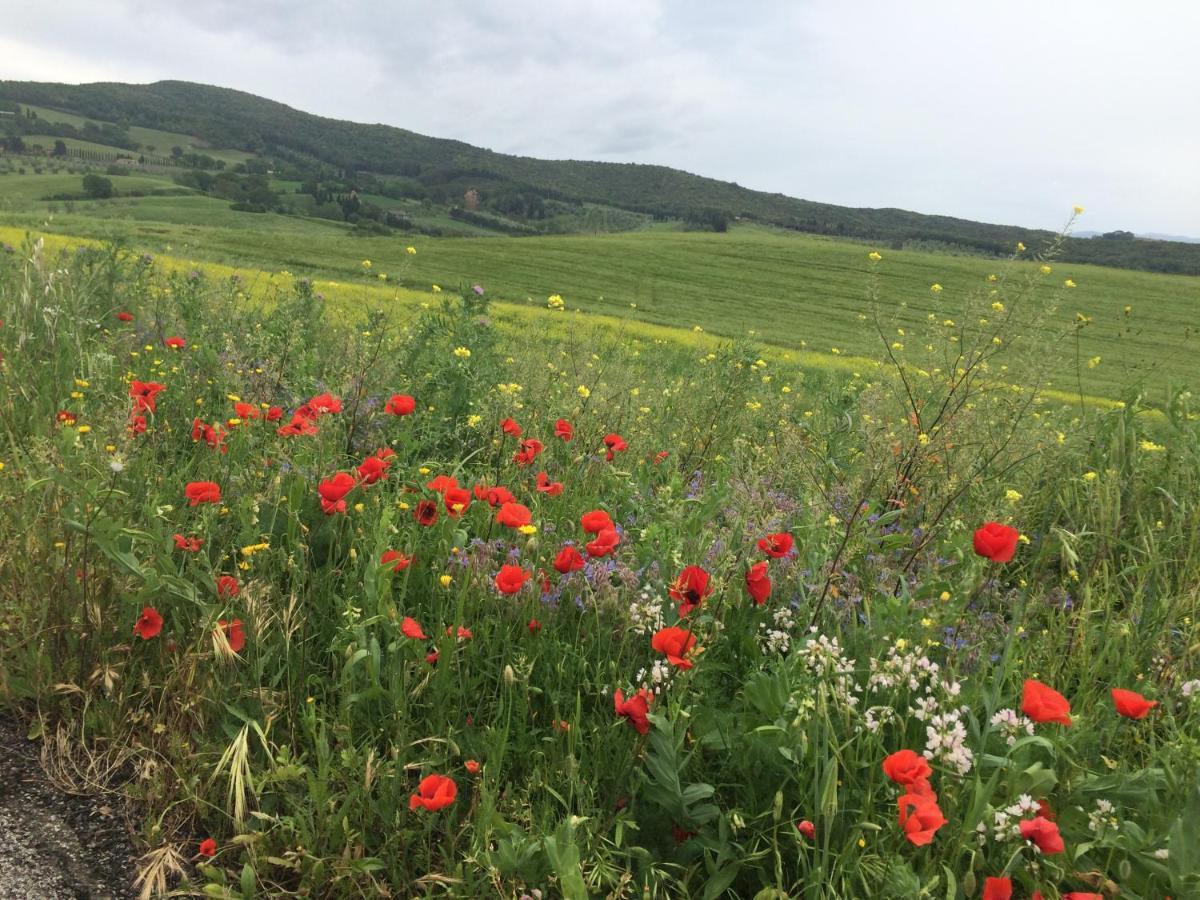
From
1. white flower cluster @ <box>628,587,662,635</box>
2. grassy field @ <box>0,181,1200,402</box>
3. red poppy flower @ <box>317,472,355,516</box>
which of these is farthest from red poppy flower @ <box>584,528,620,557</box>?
grassy field @ <box>0,181,1200,402</box>

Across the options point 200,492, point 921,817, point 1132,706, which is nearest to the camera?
point 921,817

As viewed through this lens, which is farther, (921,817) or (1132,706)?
(1132,706)

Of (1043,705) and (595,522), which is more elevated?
(595,522)

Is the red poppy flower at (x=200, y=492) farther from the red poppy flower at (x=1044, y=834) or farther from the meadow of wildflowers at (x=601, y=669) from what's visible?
the red poppy flower at (x=1044, y=834)

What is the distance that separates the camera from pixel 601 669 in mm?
1906

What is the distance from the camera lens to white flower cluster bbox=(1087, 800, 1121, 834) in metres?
1.43

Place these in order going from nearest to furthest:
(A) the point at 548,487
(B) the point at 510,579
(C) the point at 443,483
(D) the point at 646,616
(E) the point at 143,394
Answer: (B) the point at 510,579, (D) the point at 646,616, (C) the point at 443,483, (A) the point at 548,487, (E) the point at 143,394

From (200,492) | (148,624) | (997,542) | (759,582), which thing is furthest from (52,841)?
(997,542)

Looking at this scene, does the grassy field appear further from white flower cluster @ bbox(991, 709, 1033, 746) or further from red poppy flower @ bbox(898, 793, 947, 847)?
red poppy flower @ bbox(898, 793, 947, 847)

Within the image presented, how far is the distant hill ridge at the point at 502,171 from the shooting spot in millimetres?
74938

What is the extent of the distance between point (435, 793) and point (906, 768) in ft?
2.90

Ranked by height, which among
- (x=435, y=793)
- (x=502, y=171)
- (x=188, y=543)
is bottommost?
(x=435, y=793)

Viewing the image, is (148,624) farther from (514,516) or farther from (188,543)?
(514,516)

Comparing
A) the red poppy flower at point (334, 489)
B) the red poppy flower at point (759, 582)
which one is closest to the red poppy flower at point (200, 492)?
the red poppy flower at point (334, 489)
